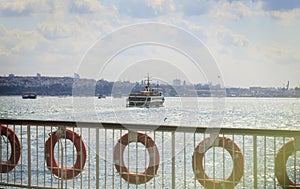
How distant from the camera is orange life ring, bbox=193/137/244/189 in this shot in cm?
361

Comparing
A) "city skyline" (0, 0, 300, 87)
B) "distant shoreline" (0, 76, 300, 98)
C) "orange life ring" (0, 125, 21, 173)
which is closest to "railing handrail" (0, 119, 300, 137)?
"orange life ring" (0, 125, 21, 173)

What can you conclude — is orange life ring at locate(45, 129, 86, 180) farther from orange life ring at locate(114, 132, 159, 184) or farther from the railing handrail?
orange life ring at locate(114, 132, 159, 184)

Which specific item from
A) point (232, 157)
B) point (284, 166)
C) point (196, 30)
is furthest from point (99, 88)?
point (196, 30)

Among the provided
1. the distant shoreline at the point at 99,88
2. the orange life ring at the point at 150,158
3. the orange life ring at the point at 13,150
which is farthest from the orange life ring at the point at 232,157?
the orange life ring at the point at 13,150

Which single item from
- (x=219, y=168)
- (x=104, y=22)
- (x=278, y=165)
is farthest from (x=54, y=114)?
(x=278, y=165)

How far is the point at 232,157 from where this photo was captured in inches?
142

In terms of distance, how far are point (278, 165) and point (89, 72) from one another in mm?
2428

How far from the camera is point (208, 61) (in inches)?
198

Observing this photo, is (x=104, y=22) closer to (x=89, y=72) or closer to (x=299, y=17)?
(x=299, y=17)

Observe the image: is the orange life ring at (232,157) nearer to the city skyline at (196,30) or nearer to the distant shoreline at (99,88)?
the distant shoreline at (99,88)

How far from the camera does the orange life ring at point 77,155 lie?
13.2 ft

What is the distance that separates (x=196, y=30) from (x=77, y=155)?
2218 centimetres

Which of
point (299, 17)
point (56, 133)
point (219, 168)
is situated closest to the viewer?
point (56, 133)

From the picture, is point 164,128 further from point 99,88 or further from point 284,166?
point 99,88
